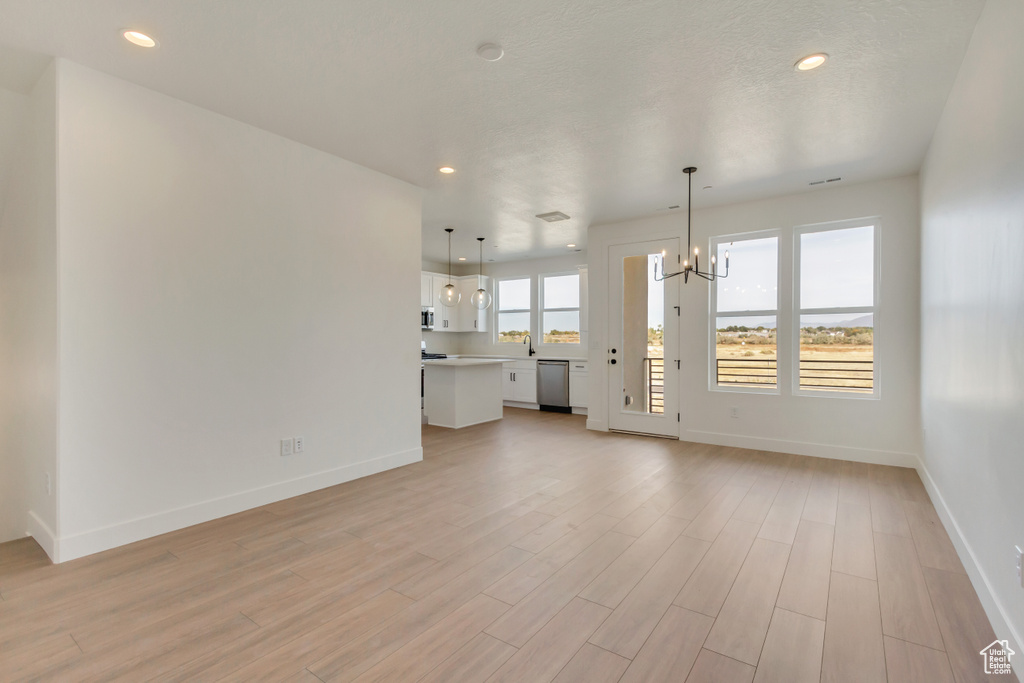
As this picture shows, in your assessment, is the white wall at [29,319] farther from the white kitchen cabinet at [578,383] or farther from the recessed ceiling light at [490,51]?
the white kitchen cabinet at [578,383]

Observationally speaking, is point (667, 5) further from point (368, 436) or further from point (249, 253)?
point (368, 436)

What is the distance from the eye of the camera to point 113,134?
2684 millimetres

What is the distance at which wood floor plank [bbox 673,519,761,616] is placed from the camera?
209 cm

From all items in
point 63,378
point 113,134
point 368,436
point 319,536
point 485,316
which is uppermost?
point 113,134

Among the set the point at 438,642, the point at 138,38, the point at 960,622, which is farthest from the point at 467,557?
the point at 138,38

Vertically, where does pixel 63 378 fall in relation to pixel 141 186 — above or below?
below

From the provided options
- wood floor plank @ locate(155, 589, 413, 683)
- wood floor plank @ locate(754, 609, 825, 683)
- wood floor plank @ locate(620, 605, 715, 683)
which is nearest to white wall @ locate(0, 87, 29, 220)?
wood floor plank @ locate(155, 589, 413, 683)

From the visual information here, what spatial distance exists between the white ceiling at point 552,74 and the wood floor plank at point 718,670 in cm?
273

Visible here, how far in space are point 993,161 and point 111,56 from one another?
14.3 feet

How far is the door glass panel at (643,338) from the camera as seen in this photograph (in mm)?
5734

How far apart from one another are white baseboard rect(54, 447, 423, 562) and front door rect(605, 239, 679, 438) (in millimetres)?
3178

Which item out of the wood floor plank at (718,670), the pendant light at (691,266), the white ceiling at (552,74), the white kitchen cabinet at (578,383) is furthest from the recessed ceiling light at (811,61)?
the white kitchen cabinet at (578,383)

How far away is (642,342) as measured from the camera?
5867 mm

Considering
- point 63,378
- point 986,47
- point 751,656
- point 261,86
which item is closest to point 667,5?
point 986,47
